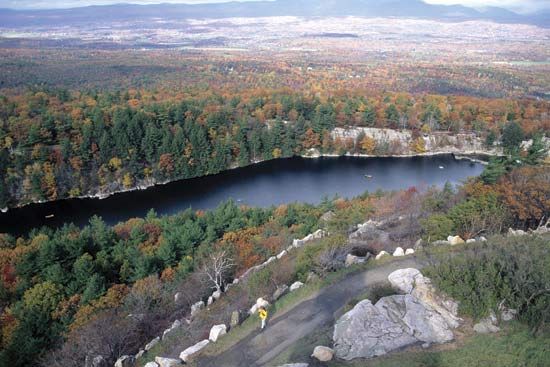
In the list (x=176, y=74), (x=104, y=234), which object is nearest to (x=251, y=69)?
(x=176, y=74)

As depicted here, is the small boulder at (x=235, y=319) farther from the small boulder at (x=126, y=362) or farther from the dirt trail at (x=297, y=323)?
the small boulder at (x=126, y=362)

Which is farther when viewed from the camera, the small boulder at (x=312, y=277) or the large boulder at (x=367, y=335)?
the small boulder at (x=312, y=277)

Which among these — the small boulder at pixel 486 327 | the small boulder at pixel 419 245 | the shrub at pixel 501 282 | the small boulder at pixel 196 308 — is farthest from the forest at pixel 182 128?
the small boulder at pixel 486 327

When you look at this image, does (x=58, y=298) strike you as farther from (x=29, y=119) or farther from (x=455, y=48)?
(x=455, y=48)

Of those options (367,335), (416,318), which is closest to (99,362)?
(367,335)

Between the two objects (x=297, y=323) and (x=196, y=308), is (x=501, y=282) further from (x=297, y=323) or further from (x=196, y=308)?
(x=196, y=308)

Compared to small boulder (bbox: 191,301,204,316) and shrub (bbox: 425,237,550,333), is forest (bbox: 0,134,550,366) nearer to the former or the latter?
small boulder (bbox: 191,301,204,316)

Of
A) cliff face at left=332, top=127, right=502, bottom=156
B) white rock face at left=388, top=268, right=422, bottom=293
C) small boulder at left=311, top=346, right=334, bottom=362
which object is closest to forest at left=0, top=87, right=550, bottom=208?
cliff face at left=332, top=127, right=502, bottom=156
